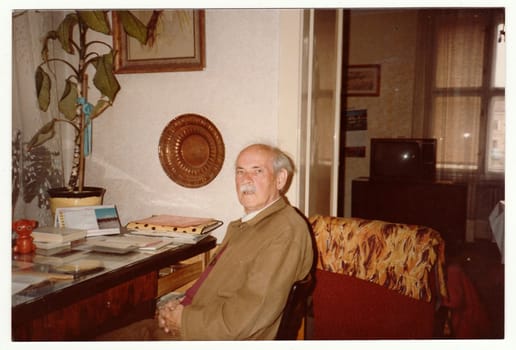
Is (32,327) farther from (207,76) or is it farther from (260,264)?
(207,76)

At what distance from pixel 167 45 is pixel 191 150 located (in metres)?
0.55

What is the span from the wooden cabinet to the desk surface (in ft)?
10.8

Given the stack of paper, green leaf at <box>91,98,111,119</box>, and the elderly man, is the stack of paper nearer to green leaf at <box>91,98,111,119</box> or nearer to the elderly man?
the elderly man

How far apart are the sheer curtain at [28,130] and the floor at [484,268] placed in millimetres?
2842

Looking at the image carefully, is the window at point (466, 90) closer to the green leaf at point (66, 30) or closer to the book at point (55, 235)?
the green leaf at point (66, 30)

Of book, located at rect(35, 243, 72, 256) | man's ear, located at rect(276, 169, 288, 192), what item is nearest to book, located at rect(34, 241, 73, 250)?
book, located at rect(35, 243, 72, 256)

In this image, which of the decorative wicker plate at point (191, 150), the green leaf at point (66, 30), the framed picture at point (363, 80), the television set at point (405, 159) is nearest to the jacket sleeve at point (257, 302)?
the decorative wicker plate at point (191, 150)

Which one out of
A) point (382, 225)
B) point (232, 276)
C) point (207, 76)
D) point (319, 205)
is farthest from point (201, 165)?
point (382, 225)

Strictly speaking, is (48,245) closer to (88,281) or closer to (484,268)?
(88,281)

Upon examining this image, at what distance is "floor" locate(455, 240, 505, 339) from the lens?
3369 millimetres

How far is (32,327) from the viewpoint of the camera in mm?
1251

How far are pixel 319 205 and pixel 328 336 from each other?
93cm

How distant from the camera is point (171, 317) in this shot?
1426 millimetres

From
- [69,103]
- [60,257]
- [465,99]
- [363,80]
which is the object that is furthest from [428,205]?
[60,257]
